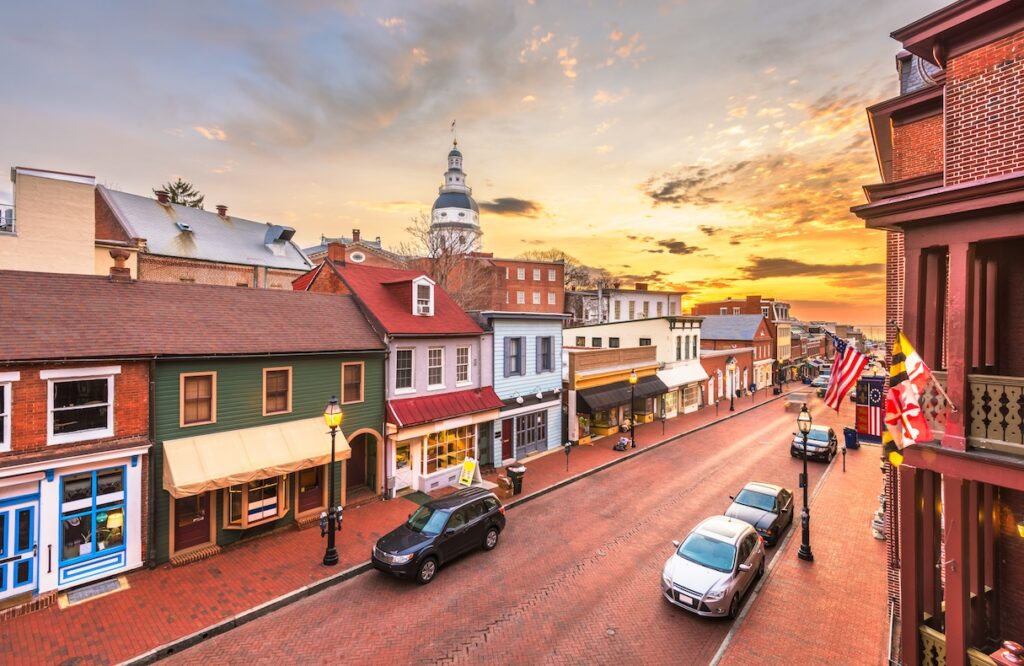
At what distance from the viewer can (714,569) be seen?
437 inches

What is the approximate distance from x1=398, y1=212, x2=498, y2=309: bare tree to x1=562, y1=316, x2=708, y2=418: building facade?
615 inches

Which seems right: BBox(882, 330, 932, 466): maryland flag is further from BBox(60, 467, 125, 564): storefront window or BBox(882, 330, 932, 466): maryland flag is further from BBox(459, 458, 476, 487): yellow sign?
BBox(60, 467, 125, 564): storefront window

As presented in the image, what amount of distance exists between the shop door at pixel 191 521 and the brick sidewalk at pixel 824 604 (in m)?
14.1

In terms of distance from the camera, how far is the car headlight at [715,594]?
34.4 feet

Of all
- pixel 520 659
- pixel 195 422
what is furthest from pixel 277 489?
pixel 520 659

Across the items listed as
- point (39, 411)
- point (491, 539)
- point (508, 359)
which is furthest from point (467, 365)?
point (39, 411)

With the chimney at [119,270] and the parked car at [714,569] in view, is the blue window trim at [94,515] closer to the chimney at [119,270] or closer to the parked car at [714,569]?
the chimney at [119,270]

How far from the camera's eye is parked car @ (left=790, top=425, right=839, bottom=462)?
2400 centimetres

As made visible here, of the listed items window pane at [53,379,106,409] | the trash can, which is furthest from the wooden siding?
the trash can

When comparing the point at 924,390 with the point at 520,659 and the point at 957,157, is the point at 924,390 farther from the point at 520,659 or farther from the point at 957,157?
the point at 520,659

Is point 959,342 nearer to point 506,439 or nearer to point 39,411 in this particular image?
point 506,439

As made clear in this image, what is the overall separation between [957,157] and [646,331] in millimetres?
29266

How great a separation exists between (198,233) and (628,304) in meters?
46.2

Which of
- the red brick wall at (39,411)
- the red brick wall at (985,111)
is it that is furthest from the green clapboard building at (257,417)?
the red brick wall at (985,111)
